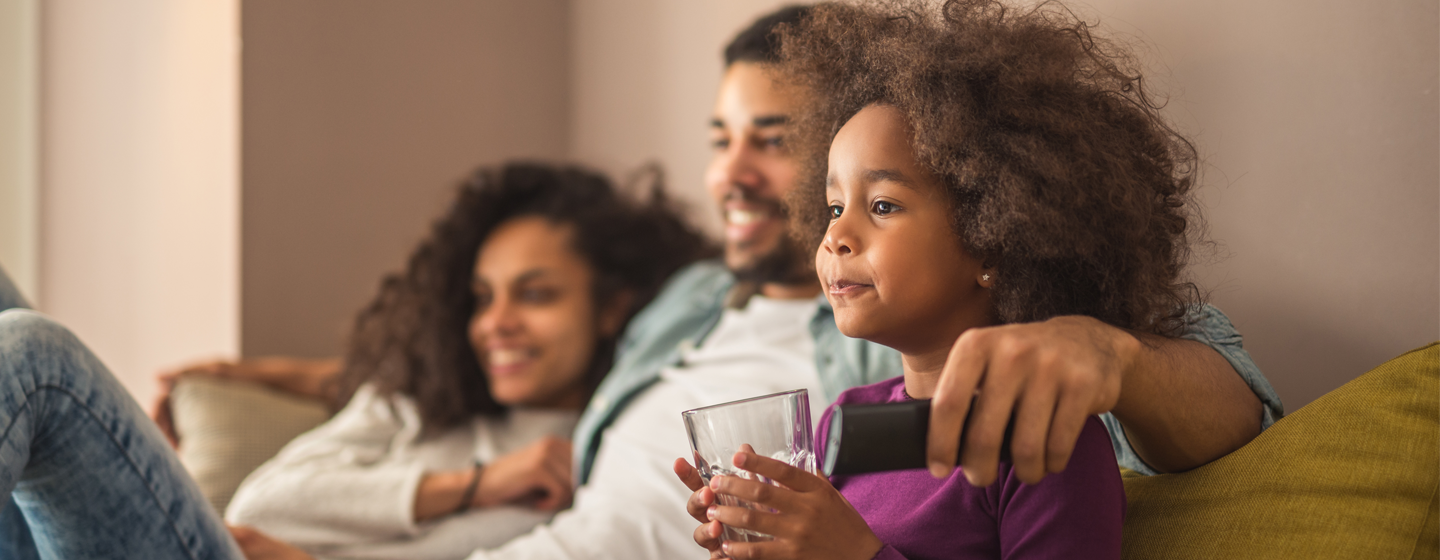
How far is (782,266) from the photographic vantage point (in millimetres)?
1481

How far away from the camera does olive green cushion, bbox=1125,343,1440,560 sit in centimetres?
69

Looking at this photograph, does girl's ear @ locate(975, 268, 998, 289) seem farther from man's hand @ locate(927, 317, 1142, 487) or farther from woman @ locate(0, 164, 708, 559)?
woman @ locate(0, 164, 708, 559)

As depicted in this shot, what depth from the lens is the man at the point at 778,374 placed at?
22.9 inches

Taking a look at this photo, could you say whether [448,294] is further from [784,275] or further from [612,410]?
[784,275]

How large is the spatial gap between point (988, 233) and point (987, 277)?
0.05 metres

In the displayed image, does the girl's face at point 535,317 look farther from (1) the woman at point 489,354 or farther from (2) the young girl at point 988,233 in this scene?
(2) the young girl at point 988,233

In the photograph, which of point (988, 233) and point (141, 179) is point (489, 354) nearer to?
point (988, 233)

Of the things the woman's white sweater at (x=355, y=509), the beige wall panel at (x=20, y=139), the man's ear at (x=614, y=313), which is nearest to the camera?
the woman's white sweater at (x=355, y=509)

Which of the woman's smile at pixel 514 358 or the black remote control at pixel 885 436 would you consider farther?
the woman's smile at pixel 514 358

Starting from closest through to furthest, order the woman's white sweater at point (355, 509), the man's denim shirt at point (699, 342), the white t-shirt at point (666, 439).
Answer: the man's denim shirt at point (699, 342), the white t-shirt at point (666, 439), the woman's white sweater at point (355, 509)

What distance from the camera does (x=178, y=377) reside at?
1.93 metres

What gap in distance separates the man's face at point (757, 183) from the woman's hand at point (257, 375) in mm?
1086

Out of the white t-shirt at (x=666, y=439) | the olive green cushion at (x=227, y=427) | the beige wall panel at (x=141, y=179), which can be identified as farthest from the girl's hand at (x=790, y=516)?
the beige wall panel at (x=141, y=179)

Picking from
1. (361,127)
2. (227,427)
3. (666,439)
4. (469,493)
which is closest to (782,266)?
(666,439)
